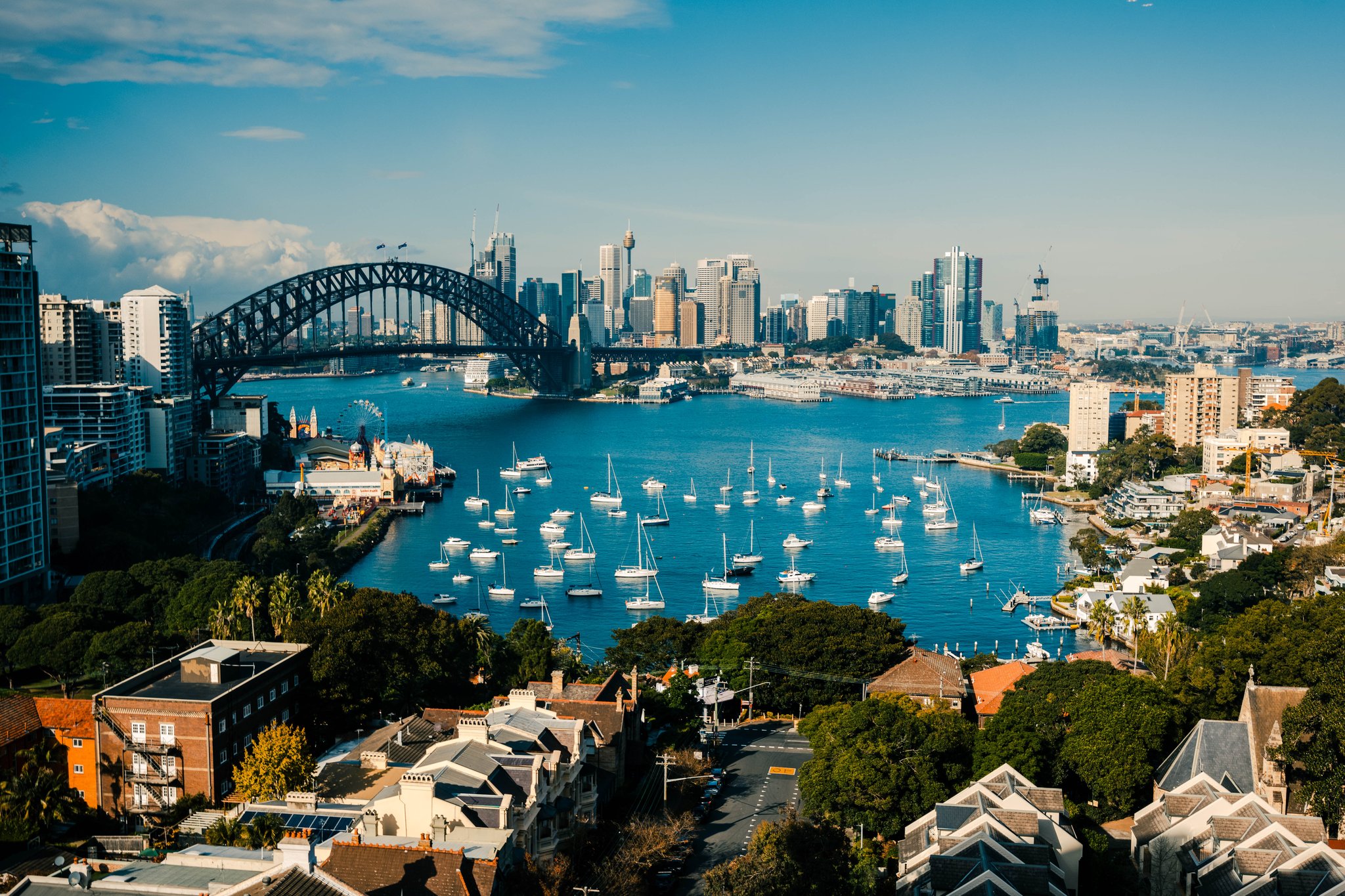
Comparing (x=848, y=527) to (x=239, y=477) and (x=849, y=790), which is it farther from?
(x=849, y=790)

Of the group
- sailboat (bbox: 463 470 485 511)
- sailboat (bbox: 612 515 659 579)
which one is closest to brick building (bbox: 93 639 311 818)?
sailboat (bbox: 612 515 659 579)

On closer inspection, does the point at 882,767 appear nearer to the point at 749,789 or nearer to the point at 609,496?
the point at 749,789

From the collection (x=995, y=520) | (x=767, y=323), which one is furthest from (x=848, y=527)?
(x=767, y=323)

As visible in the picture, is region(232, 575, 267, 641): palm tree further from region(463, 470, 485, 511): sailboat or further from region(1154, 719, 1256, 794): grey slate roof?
region(463, 470, 485, 511): sailboat

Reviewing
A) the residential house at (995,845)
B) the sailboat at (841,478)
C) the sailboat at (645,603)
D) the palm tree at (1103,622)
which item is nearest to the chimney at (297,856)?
the residential house at (995,845)

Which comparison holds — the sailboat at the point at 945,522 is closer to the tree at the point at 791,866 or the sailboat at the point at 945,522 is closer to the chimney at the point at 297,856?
the tree at the point at 791,866

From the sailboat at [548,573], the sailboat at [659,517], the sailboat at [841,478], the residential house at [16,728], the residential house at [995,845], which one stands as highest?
the residential house at [16,728]

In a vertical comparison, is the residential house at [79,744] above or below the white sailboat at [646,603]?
above
